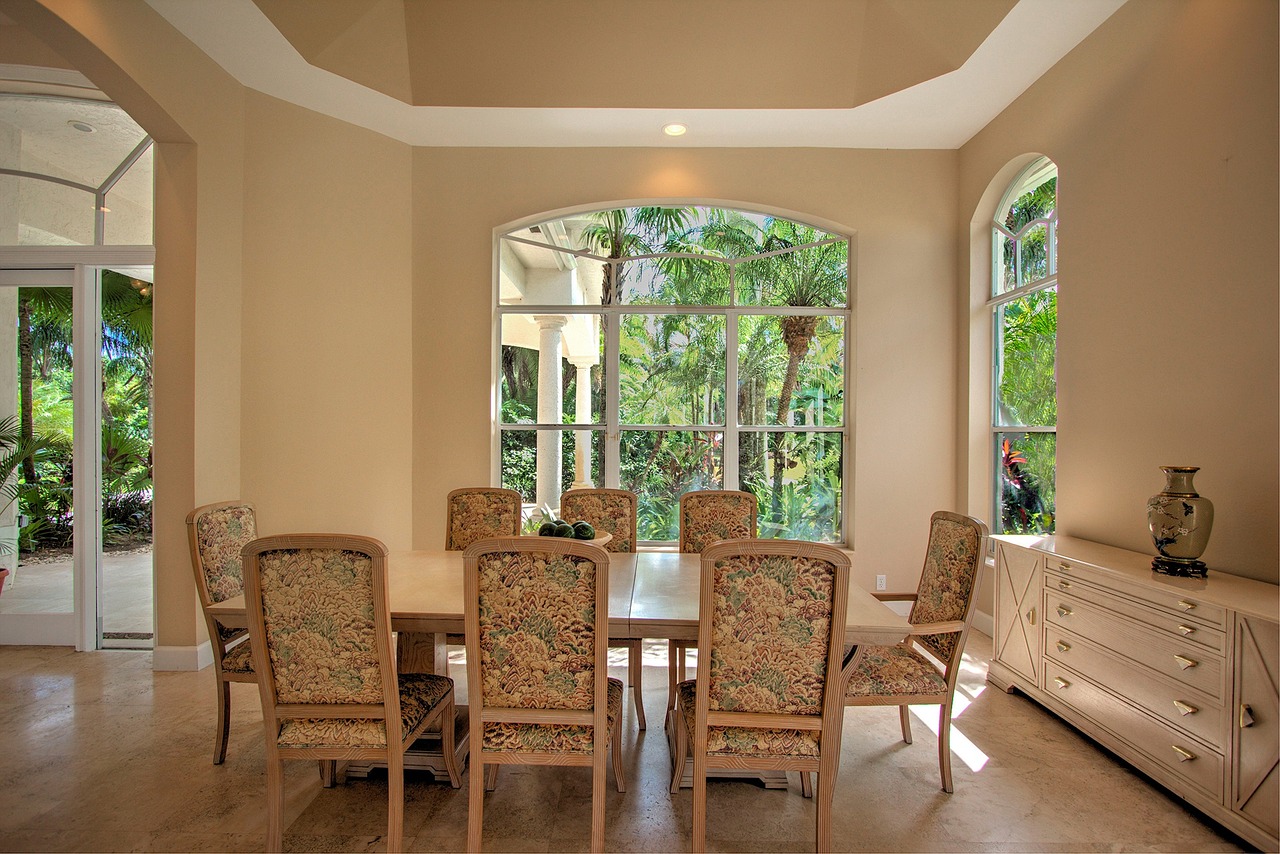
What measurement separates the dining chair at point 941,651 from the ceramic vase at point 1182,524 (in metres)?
0.71

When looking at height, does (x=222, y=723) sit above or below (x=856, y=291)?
below

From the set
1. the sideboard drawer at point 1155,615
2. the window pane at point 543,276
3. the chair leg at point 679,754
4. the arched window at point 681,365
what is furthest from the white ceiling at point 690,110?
the chair leg at point 679,754

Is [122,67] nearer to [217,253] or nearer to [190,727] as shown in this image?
[217,253]

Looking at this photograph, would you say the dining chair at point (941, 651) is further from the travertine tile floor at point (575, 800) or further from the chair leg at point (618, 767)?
the chair leg at point (618, 767)

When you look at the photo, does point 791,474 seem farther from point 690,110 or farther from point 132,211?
point 132,211

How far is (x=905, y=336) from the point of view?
439 centimetres

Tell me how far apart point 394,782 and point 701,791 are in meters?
0.87

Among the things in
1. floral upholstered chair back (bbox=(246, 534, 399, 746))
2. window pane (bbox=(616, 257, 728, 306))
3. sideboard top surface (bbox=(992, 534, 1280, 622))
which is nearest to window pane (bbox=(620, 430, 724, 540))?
window pane (bbox=(616, 257, 728, 306))

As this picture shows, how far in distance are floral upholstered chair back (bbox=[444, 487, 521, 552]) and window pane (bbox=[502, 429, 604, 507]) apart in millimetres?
1358

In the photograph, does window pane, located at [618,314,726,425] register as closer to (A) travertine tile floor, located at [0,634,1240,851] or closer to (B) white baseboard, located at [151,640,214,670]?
(A) travertine tile floor, located at [0,634,1240,851]

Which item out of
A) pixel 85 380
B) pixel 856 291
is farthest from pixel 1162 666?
pixel 85 380

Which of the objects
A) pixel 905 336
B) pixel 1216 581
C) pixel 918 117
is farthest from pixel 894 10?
pixel 1216 581

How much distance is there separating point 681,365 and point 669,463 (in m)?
0.69

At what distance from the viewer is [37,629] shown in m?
3.65
